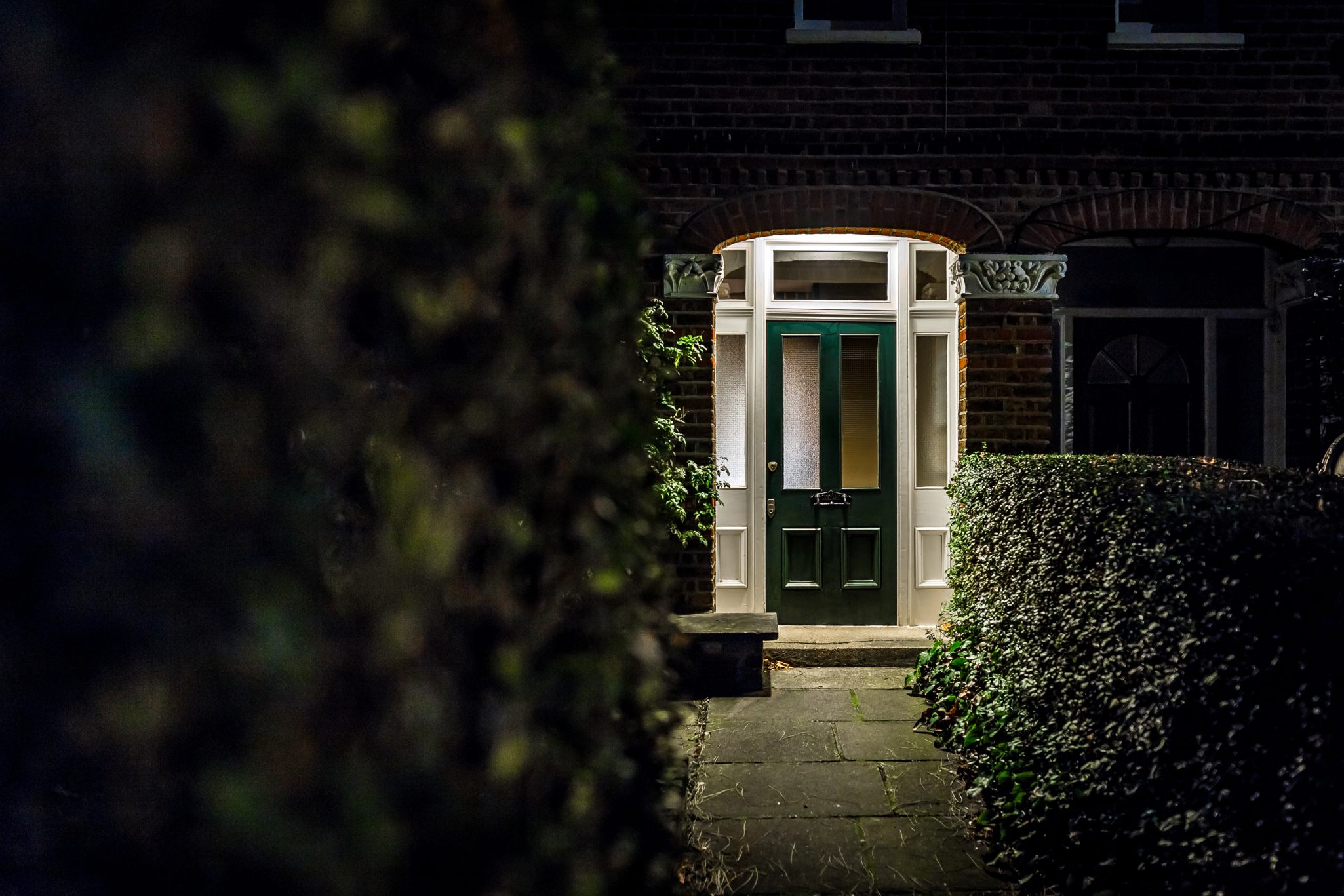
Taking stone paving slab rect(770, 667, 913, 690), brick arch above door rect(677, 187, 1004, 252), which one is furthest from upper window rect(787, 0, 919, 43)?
stone paving slab rect(770, 667, 913, 690)

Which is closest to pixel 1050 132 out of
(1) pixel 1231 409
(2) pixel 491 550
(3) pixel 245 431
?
(1) pixel 1231 409

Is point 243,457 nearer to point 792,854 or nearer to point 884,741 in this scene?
point 792,854

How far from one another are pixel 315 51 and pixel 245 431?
370 millimetres

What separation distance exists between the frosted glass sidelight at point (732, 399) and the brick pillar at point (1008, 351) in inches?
66.5

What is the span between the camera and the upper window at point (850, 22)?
244 inches

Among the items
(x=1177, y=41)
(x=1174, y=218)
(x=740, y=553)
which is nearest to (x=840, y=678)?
(x=740, y=553)

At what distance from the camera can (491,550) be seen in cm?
129

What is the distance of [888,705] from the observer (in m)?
5.32

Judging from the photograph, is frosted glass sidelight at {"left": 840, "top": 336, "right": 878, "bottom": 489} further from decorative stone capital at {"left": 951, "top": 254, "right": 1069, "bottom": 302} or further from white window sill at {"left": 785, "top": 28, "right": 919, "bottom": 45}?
white window sill at {"left": 785, "top": 28, "right": 919, "bottom": 45}

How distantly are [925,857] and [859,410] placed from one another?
13.4 ft

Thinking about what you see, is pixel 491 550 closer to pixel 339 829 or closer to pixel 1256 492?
pixel 339 829

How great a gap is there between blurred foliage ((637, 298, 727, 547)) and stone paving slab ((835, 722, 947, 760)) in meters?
1.67

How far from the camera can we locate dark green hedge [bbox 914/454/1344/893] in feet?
6.59

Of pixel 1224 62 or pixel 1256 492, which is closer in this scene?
pixel 1256 492
